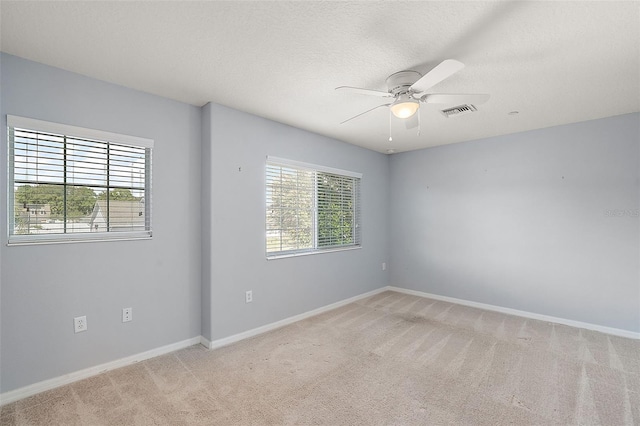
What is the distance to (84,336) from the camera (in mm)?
2400

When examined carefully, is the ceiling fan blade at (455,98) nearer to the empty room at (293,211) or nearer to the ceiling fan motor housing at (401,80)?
the empty room at (293,211)

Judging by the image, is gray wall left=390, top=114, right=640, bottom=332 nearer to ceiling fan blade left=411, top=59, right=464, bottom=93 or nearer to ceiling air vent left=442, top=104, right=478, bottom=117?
ceiling air vent left=442, top=104, right=478, bottom=117

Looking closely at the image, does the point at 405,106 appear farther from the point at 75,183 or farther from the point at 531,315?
the point at 531,315

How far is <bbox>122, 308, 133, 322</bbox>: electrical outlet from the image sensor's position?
8.52 ft

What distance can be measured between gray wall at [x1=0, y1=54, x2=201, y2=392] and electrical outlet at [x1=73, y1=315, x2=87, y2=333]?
0.09 ft

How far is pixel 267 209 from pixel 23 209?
2049 mm

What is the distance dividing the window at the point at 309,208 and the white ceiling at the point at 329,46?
102cm

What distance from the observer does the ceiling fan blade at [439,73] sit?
1752 mm

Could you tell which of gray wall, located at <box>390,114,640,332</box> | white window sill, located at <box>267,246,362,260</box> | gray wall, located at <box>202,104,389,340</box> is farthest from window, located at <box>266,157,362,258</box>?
gray wall, located at <box>390,114,640,332</box>

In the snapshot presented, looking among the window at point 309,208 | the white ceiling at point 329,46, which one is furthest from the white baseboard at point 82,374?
the white ceiling at point 329,46

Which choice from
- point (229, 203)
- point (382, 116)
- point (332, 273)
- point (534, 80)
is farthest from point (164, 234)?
point (534, 80)

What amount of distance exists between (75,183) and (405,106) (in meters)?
2.72

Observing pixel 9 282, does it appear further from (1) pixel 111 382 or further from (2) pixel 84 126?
(2) pixel 84 126

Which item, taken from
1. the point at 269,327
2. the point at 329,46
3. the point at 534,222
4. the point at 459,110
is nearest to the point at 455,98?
the point at 459,110
